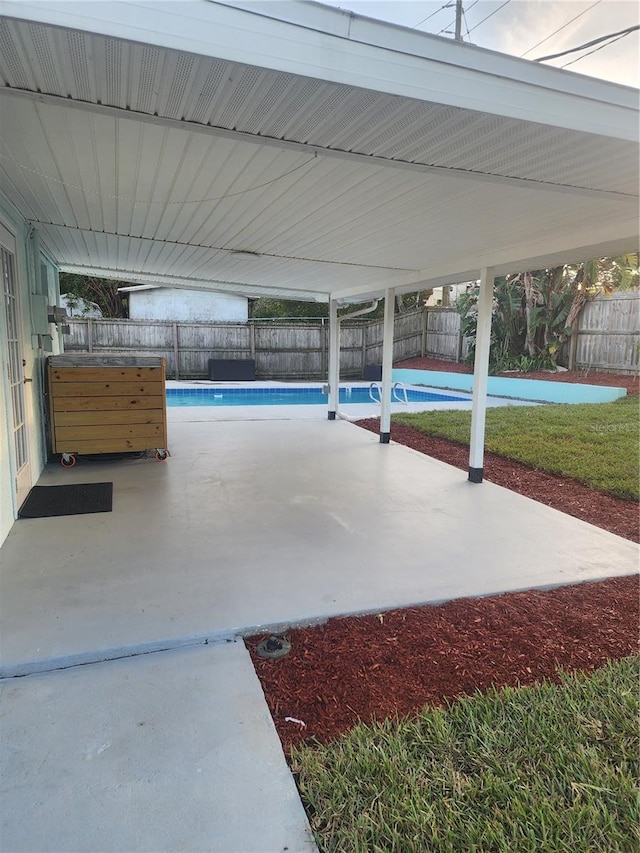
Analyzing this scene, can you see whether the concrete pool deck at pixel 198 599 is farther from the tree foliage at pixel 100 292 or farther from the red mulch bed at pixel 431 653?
the tree foliage at pixel 100 292

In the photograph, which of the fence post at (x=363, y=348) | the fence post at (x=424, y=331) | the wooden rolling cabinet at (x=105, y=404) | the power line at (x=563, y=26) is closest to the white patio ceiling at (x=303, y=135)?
the wooden rolling cabinet at (x=105, y=404)

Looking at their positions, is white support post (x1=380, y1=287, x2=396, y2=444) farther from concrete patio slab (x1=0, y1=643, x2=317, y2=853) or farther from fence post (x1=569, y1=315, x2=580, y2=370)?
fence post (x1=569, y1=315, x2=580, y2=370)

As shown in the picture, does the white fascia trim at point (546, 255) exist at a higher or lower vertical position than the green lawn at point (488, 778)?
higher

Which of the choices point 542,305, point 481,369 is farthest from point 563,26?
point 481,369

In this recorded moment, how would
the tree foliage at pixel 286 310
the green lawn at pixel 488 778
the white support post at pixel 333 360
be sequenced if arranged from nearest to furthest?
the green lawn at pixel 488 778
the white support post at pixel 333 360
the tree foliage at pixel 286 310

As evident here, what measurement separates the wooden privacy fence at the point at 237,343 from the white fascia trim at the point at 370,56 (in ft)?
48.4

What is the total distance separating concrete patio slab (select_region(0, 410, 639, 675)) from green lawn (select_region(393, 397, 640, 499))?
119 cm

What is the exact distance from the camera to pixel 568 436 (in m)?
7.36

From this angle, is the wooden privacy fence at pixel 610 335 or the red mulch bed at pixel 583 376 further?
the wooden privacy fence at pixel 610 335

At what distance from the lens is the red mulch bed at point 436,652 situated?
2.05m

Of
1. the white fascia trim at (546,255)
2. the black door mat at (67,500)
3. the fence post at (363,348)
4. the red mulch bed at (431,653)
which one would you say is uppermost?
the white fascia trim at (546,255)

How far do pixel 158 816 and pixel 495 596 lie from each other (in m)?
2.04

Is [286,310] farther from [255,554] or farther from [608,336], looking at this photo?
[255,554]

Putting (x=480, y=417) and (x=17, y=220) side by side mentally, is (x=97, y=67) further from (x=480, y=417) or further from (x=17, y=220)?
(x=480, y=417)
